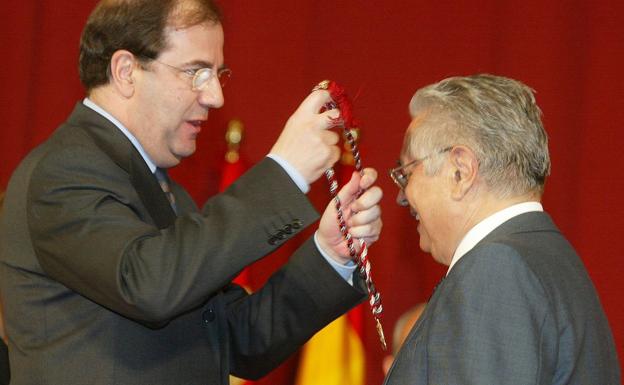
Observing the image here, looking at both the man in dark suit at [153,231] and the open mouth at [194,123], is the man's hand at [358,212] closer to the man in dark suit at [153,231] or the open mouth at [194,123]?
the man in dark suit at [153,231]

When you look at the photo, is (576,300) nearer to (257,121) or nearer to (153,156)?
(153,156)

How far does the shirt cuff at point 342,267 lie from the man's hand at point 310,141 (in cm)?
41

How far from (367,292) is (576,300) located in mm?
722

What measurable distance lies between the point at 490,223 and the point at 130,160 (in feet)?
2.50

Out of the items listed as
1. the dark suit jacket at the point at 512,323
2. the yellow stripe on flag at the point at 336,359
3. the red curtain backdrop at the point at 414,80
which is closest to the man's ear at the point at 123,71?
the dark suit jacket at the point at 512,323

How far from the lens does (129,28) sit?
6.52 feet

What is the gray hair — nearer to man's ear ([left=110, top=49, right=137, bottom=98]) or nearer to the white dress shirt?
the white dress shirt

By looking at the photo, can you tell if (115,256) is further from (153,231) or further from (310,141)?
(310,141)

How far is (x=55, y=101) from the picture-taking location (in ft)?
11.0

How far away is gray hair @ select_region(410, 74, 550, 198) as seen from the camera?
162cm

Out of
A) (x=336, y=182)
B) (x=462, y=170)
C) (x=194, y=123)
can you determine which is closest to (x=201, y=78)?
(x=194, y=123)

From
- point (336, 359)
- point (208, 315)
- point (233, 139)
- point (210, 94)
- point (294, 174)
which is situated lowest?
point (336, 359)

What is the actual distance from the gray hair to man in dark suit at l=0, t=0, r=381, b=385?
224mm

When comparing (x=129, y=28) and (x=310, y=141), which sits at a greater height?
(x=129, y=28)
